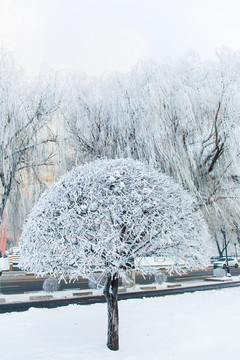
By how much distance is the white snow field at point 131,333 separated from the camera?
4754 millimetres

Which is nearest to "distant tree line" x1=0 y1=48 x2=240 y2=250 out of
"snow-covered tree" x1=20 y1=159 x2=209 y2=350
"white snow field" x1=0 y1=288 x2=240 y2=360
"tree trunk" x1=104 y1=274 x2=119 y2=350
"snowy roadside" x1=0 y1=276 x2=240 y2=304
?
"snowy roadside" x1=0 y1=276 x2=240 y2=304

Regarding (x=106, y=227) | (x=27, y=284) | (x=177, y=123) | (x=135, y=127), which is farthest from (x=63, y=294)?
(x=177, y=123)

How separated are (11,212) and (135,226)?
819 cm

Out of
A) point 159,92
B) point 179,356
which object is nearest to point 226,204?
point 159,92

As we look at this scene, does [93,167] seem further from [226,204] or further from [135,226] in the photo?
[226,204]

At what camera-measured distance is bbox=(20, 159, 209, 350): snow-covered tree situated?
14.9 ft

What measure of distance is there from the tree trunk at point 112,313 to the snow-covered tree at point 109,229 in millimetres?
13

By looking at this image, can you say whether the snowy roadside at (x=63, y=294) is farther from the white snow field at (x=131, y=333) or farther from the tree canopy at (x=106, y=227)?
the tree canopy at (x=106, y=227)

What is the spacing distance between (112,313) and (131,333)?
45.7 inches

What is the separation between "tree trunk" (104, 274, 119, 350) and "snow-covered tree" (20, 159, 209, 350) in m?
0.01

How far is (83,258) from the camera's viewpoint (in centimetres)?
445

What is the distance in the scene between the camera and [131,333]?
19.4ft

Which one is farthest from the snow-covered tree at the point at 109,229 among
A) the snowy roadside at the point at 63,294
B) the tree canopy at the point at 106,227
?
the snowy roadside at the point at 63,294

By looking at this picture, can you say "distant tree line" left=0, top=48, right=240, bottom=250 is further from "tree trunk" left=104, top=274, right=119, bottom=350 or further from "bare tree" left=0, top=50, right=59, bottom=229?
"tree trunk" left=104, top=274, right=119, bottom=350
